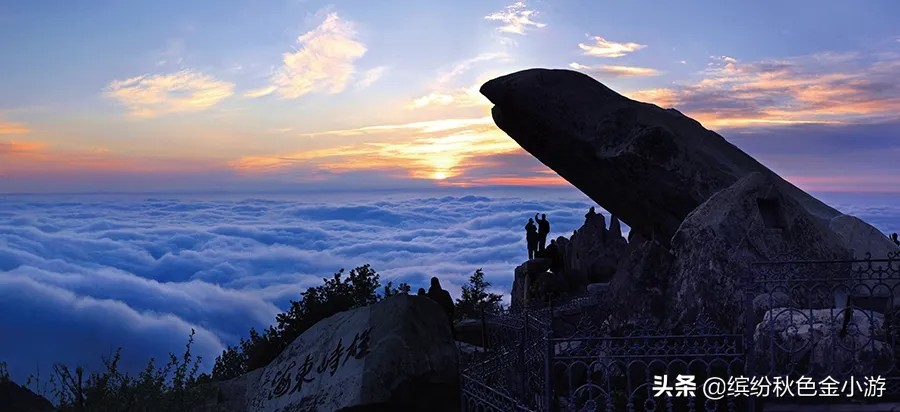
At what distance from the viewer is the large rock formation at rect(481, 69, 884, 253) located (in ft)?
63.1

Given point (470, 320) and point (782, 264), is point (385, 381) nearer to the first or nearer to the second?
point (782, 264)

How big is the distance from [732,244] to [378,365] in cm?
655

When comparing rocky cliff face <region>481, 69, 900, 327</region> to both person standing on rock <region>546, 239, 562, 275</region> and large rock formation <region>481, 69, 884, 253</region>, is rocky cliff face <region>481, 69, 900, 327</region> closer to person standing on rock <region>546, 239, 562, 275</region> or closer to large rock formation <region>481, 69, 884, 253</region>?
large rock formation <region>481, 69, 884, 253</region>

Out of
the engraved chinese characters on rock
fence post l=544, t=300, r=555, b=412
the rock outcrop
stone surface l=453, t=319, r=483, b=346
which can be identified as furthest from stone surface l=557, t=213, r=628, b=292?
fence post l=544, t=300, r=555, b=412

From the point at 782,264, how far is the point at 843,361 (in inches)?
115

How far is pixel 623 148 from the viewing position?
1994 cm

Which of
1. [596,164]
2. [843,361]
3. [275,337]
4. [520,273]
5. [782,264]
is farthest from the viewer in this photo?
[520,273]

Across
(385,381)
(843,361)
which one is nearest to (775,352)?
(843,361)

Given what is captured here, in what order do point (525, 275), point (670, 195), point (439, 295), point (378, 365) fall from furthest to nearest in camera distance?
point (525, 275)
point (439, 295)
point (670, 195)
point (378, 365)

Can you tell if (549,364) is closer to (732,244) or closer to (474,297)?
(732,244)

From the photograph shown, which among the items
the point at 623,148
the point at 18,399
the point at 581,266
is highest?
the point at 623,148

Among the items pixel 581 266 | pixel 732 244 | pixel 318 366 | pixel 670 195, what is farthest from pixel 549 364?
pixel 581 266

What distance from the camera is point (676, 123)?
2034cm

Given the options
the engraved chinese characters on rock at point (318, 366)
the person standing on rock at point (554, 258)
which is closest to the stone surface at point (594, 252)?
the person standing on rock at point (554, 258)
